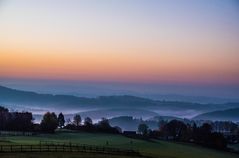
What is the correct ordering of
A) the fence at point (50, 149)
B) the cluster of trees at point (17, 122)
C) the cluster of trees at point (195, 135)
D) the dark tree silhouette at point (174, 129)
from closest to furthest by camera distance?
the fence at point (50, 149) → the cluster of trees at point (195, 135) → the cluster of trees at point (17, 122) → the dark tree silhouette at point (174, 129)

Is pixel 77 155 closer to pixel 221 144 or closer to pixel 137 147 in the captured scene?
pixel 137 147

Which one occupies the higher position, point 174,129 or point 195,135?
point 174,129

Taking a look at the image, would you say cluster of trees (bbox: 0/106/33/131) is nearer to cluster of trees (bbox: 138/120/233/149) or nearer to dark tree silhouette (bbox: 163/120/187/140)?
cluster of trees (bbox: 138/120/233/149)

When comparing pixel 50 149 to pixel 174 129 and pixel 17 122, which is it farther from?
pixel 174 129

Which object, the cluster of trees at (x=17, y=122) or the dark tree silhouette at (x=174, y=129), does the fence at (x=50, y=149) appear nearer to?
the cluster of trees at (x=17, y=122)

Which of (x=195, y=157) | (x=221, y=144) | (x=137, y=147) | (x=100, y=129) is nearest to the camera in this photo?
(x=195, y=157)

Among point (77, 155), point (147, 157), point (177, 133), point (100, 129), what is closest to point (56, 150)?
point (77, 155)

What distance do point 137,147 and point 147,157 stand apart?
737 cm

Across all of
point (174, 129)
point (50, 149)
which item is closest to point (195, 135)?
point (174, 129)

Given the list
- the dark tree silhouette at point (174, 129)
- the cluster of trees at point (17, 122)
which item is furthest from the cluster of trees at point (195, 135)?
the cluster of trees at point (17, 122)

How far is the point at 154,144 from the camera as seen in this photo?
3828 cm

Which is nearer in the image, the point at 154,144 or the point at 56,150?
the point at 56,150

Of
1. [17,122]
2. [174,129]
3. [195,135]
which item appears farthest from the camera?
[174,129]

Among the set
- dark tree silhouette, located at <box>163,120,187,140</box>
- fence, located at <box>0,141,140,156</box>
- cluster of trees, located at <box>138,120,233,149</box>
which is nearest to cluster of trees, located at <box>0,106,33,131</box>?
cluster of trees, located at <box>138,120,233,149</box>
